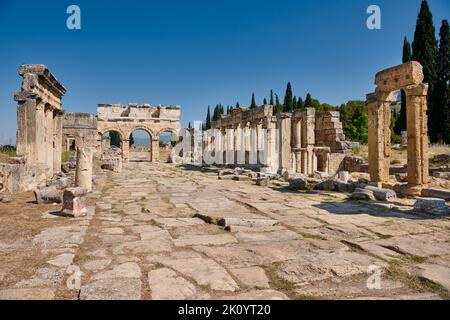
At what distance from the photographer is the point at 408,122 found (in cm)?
911

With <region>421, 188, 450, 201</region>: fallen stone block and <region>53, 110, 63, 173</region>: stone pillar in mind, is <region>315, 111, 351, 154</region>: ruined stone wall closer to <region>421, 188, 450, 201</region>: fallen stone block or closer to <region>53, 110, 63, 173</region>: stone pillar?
<region>421, 188, 450, 201</region>: fallen stone block

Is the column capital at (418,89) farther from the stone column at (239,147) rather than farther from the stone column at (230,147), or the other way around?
the stone column at (230,147)

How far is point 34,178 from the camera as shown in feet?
30.4

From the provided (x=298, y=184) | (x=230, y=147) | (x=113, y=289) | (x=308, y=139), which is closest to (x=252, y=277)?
(x=113, y=289)

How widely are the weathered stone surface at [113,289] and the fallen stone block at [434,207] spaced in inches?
234

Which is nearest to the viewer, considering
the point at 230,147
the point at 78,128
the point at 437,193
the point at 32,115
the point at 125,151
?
the point at 437,193

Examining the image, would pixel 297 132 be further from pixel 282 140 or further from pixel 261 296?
pixel 261 296

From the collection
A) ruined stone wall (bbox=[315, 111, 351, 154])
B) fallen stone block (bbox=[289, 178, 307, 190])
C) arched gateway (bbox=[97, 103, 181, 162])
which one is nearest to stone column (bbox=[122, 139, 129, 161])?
arched gateway (bbox=[97, 103, 181, 162])

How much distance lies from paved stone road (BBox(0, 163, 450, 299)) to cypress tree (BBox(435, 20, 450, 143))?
3048cm

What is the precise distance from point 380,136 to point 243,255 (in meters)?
8.35

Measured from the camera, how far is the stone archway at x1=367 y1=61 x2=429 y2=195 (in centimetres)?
880

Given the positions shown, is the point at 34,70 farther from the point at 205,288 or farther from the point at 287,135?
the point at 287,135

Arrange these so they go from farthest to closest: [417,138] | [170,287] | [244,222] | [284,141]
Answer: [284,141]
[417,138]
[244,222]
[170,287]
